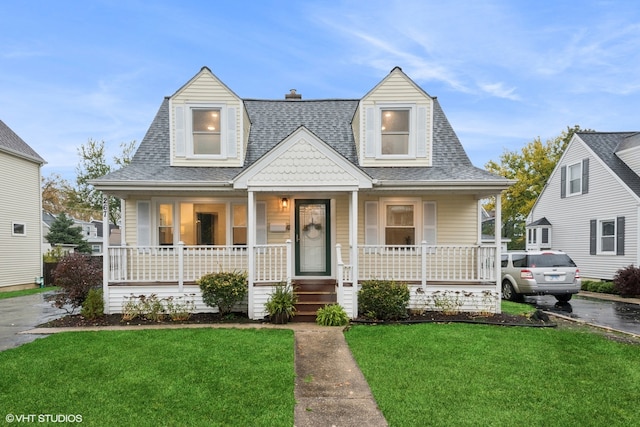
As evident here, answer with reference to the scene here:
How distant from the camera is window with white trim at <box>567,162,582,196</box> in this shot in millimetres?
17583

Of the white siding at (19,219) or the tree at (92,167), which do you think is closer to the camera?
the white siding at (19,219)

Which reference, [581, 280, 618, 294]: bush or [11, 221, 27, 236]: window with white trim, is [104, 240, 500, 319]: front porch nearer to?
[581, 280, 618, 294]: bush

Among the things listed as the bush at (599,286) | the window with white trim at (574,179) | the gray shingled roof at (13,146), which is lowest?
the bush at (599,286)

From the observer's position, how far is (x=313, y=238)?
1014cm

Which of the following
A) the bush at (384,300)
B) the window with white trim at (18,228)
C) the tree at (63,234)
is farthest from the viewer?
the tree at (63,234)

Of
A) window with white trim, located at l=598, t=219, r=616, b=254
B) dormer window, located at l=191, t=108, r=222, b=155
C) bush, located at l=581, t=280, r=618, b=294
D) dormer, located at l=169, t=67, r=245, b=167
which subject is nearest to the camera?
dormer, located at l=169, t=67, r=245, b=167

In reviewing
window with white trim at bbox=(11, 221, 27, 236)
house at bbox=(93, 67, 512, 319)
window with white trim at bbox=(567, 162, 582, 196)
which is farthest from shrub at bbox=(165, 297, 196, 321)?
window with white trim at bbox=(567, 162, 582, 196)

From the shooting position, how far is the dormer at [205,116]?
10016mm

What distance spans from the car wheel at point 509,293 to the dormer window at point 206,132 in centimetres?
1036

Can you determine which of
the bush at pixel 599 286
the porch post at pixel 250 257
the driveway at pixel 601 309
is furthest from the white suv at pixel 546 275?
the porch post at pixel 250 257

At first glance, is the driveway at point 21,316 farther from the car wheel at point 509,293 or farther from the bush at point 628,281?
the bush at point 628,281

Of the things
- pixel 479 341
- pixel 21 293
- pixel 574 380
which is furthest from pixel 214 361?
pixel 21 293

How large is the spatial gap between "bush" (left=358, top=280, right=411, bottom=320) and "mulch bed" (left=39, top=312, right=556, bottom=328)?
8.1 inches

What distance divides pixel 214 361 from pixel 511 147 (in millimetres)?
31008
